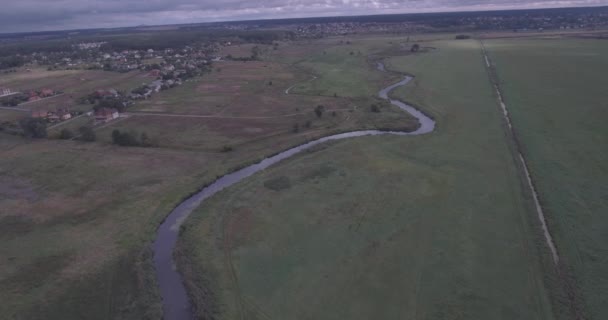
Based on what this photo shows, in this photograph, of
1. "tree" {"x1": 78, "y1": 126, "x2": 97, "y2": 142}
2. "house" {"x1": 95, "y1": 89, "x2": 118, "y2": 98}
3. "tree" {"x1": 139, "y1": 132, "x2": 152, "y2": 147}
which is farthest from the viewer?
"house" {"x1": 95, "y1": 89, "x2": 118, "y2": 98}

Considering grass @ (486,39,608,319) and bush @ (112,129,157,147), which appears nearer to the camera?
grass @ (486,39,608,319)

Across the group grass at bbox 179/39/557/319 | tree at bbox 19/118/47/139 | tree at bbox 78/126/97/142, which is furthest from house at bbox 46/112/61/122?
grass at bbox 179/39/557/319

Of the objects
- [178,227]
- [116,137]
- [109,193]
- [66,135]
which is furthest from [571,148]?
[66,135]

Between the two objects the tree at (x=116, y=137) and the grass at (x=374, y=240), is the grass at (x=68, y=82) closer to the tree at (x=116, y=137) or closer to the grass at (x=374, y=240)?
the tree at (x=116, y=137)

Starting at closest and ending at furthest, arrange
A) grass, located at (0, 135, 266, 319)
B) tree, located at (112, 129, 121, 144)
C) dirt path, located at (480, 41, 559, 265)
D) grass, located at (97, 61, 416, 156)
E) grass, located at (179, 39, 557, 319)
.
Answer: grass, located at (179, 39, 557, 319) → grass, located at (0, 135, 266, 319) → dirt path, located at (480, 41, 559, 265) → tree, located at (112, 129, 121, 144) → grass, located at (97, 61, 416, 156)

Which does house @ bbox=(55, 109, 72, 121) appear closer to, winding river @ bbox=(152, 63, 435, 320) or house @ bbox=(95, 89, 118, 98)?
house @ bbox=(95, 89, 118, 98)

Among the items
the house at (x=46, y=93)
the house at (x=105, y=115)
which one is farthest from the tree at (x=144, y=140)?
the house at (x=46, y=93)

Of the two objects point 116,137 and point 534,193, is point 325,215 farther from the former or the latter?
point 116,137
